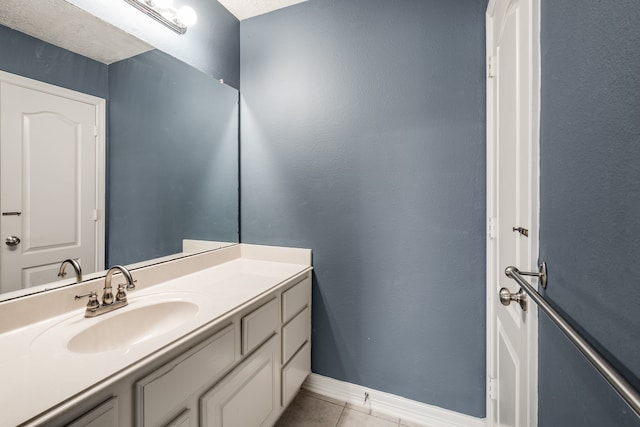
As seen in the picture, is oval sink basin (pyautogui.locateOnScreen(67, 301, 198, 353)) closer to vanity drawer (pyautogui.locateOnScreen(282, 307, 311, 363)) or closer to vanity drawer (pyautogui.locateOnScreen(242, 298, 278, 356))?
vanity drawer (pyautogui.locateOnScreen(242, 298, 278, 356))

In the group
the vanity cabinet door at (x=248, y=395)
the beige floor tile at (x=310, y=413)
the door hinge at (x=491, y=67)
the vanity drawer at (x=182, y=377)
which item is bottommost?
the beige floor tile at (x=310, y=413)

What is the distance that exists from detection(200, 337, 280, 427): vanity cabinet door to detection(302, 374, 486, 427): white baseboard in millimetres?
463

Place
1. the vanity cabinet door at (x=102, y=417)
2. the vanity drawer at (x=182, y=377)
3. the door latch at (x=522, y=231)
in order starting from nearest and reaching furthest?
the vanity cabinet door at (x=102, y=417) < the vanity drawer at (x=182, y=377) < the door latch at (x=522, y=231)

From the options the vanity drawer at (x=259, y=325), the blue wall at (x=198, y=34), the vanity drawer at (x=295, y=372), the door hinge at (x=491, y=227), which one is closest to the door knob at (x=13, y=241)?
the vanity drawer at (x=259, y=325)

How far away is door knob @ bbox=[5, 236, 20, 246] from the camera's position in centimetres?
93

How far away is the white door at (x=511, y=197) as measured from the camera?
0.78 meters

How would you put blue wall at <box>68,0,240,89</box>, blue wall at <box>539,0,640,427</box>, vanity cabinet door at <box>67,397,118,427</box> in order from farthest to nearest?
blue wall at <box>68,0,240,89</box> → vanity cabinet door at <box>67,397,118,427</box> → blue wall at <box>539,0,640,427</box>

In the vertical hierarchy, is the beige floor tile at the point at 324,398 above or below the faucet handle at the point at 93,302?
below

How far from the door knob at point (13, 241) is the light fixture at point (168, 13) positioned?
1.09 metres

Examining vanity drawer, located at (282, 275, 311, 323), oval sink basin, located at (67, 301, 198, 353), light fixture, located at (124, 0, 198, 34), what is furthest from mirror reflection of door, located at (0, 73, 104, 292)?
vanity drawer, located at (282, 275, 311, 323)

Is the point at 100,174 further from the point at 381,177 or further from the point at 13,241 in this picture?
the point at 381,177

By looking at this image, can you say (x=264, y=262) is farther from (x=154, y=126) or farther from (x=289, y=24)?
(x=289, y=24)

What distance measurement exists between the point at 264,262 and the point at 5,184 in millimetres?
1208

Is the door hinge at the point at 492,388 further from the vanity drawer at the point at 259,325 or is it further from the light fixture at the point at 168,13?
the light fixture at the point at 168,13
